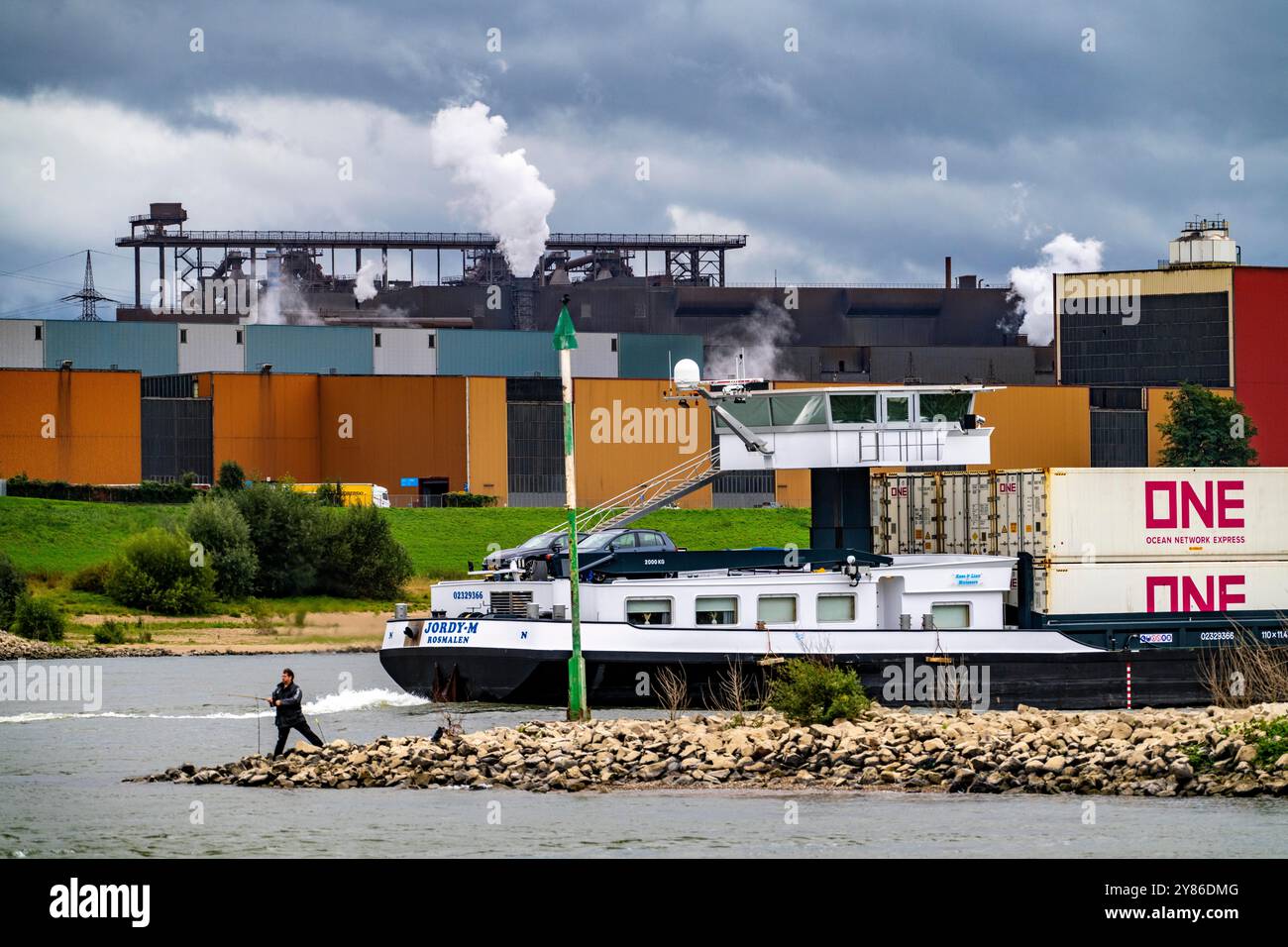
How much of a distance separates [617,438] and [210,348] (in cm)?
2506

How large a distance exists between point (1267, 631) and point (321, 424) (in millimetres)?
63995

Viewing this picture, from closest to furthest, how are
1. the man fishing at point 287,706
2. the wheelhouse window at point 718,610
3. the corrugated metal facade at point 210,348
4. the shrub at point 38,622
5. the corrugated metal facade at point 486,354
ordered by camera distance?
the man fishing at point 287,706, the wheelhouse window at point 718,610, the shrub at point 38,622, the corrugated metal facade at point 210,348, the corrugated metal facade at point 486,354

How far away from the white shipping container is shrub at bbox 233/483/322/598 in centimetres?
3732

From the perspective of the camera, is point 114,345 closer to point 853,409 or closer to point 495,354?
point 495,354

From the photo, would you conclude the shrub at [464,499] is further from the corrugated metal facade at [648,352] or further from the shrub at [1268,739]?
the shrub at [1268,739]

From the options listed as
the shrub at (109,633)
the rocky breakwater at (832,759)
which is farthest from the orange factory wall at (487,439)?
the rocky breakwater at (832,759)

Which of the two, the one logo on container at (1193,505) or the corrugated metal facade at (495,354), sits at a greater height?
the corrugated metal facade at (495,354)

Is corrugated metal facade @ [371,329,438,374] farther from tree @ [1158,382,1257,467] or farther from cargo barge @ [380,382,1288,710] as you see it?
cargo barge @ [380,382,1288,710]

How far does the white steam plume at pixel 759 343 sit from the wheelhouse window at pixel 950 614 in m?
79.7

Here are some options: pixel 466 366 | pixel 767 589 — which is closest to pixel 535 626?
pixel 767 589

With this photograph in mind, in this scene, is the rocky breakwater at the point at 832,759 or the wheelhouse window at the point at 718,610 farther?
the wheelhouse window at the point at 718,610

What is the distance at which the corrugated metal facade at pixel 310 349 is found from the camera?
102 meters

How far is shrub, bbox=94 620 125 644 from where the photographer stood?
2306 inches

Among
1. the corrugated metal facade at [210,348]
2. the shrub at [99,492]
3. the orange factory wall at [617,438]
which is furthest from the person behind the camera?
the corrugated metal facade at [210,348]
